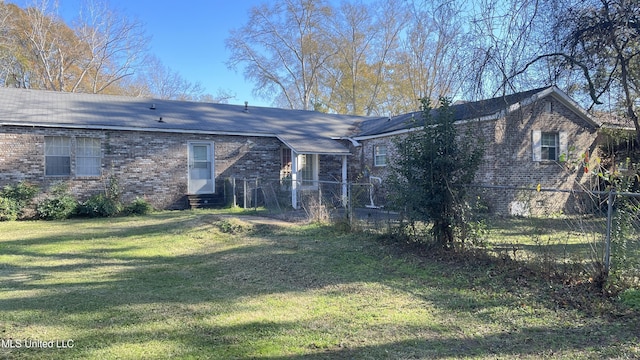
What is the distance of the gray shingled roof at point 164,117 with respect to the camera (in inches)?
546

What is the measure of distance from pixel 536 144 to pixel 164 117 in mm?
13432

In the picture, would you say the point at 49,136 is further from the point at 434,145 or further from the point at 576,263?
the point at 576,263

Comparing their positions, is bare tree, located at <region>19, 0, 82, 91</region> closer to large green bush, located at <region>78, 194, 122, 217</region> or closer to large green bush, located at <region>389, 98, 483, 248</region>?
large green bush, located at <region>78, 194, 122, 217</region>

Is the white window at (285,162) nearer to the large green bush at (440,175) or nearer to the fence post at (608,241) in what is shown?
the large green bush at (440,175)

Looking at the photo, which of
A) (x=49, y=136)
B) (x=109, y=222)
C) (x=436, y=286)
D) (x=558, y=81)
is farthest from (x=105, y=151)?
(x=558, y=81)

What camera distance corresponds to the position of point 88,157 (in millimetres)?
14078

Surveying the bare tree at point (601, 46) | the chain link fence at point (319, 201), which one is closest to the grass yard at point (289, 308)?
the chain link fence at point (319, 201)

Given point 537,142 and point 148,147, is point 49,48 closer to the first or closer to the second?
point 148,147

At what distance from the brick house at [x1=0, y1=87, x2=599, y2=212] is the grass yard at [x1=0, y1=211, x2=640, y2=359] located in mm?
5031

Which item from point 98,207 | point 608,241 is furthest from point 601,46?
point 98,207

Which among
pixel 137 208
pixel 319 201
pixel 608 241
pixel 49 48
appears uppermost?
pixel 49 48

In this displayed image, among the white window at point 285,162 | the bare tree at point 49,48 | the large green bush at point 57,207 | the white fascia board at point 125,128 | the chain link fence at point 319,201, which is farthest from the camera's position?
the bare tree at point 49,48

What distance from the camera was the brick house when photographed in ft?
42.4

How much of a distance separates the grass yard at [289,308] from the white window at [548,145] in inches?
324
